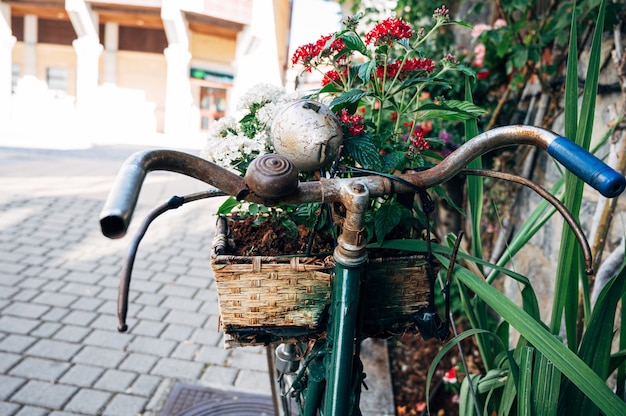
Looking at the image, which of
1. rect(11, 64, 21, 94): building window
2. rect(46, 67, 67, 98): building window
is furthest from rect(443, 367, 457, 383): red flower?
rect(11, 64, 21, 94): building window

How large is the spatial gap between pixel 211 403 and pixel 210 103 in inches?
641

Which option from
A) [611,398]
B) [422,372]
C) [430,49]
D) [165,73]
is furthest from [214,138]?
[165,73]

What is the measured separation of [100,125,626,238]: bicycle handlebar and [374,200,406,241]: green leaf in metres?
0.21

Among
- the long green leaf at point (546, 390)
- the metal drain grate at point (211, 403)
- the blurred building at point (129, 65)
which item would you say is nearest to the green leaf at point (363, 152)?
the long green leaf at point (546, 390)

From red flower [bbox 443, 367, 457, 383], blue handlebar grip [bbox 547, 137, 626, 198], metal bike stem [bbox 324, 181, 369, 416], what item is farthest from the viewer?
red flower [bbox 443, 367, 457, 383]

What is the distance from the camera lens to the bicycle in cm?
71

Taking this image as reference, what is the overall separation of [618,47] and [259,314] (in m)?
1.92

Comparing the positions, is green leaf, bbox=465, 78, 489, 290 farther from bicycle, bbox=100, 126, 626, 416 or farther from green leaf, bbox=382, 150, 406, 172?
bicycle, bbox=100, 126, 626, 416

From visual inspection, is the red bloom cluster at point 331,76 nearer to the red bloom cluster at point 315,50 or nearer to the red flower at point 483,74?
the red bloom cluster at point 315,50

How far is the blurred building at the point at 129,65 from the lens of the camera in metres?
15.7

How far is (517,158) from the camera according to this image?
3096mm

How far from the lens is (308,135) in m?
0.92

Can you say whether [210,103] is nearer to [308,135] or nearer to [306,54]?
[306,54]

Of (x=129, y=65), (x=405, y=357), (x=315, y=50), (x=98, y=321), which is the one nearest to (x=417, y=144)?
(x=315, y=50)
